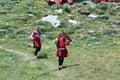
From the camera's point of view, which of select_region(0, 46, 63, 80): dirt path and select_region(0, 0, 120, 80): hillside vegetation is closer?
select_region(0, 46, 63, 80): dirt path

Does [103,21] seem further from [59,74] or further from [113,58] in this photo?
[59,74]

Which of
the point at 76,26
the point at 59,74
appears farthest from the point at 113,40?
the point at 59,74

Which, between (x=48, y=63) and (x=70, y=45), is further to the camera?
(x=70, y=45)

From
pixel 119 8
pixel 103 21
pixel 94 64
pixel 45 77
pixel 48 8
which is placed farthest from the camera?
pixel 48 8

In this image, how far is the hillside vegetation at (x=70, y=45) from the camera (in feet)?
63.9

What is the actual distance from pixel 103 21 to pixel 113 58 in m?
8.27

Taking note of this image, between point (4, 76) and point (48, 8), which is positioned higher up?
point (4, 76)

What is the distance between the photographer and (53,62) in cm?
2161

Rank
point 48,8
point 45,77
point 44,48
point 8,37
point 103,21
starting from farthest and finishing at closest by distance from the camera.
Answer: point 48,8
point 103,21
point 8,37
point 44,48
point 45,77

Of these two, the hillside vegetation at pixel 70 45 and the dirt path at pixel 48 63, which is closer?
the dirt path at pixel 48 63

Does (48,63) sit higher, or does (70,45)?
(48,63)

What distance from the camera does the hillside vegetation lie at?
19.5 meters

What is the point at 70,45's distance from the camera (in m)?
25.2

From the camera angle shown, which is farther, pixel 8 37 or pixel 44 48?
pixel 8 37
